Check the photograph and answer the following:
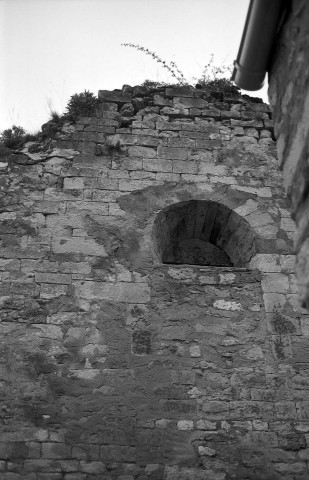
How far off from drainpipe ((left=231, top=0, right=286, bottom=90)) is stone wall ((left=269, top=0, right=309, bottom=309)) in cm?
6

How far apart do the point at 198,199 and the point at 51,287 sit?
1822 mm

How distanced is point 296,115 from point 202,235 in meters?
3.53

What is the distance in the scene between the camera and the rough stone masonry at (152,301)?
4664 mm

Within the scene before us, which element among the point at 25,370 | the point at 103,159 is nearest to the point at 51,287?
the point at 25,370

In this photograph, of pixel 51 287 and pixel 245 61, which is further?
pixel 51 287

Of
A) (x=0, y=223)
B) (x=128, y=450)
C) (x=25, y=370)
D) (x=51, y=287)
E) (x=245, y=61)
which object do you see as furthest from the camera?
(x=0, y=223)

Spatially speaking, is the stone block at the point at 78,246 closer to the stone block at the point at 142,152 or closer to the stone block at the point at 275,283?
the stone block at the point at 142,152

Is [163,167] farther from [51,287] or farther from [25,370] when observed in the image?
[25,370]

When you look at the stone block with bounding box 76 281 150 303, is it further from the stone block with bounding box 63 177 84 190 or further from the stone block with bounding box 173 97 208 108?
the stone block with bounding box 173 97 208 108

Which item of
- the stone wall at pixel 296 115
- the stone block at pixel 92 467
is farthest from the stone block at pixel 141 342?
the stone wall at pixel 296 115

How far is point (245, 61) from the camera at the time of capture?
3.21 meters

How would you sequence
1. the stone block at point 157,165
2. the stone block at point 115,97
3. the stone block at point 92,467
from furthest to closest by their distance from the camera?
the stone block at point 115,97
the stone block at point 157,165
the stone block at point 92,467

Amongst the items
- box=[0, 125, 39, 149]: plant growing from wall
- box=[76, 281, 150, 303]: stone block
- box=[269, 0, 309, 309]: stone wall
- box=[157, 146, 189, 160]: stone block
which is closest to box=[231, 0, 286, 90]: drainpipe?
box=[269, 0, 309, 309]: stone wall

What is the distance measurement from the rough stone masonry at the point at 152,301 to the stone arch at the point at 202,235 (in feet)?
0.05
